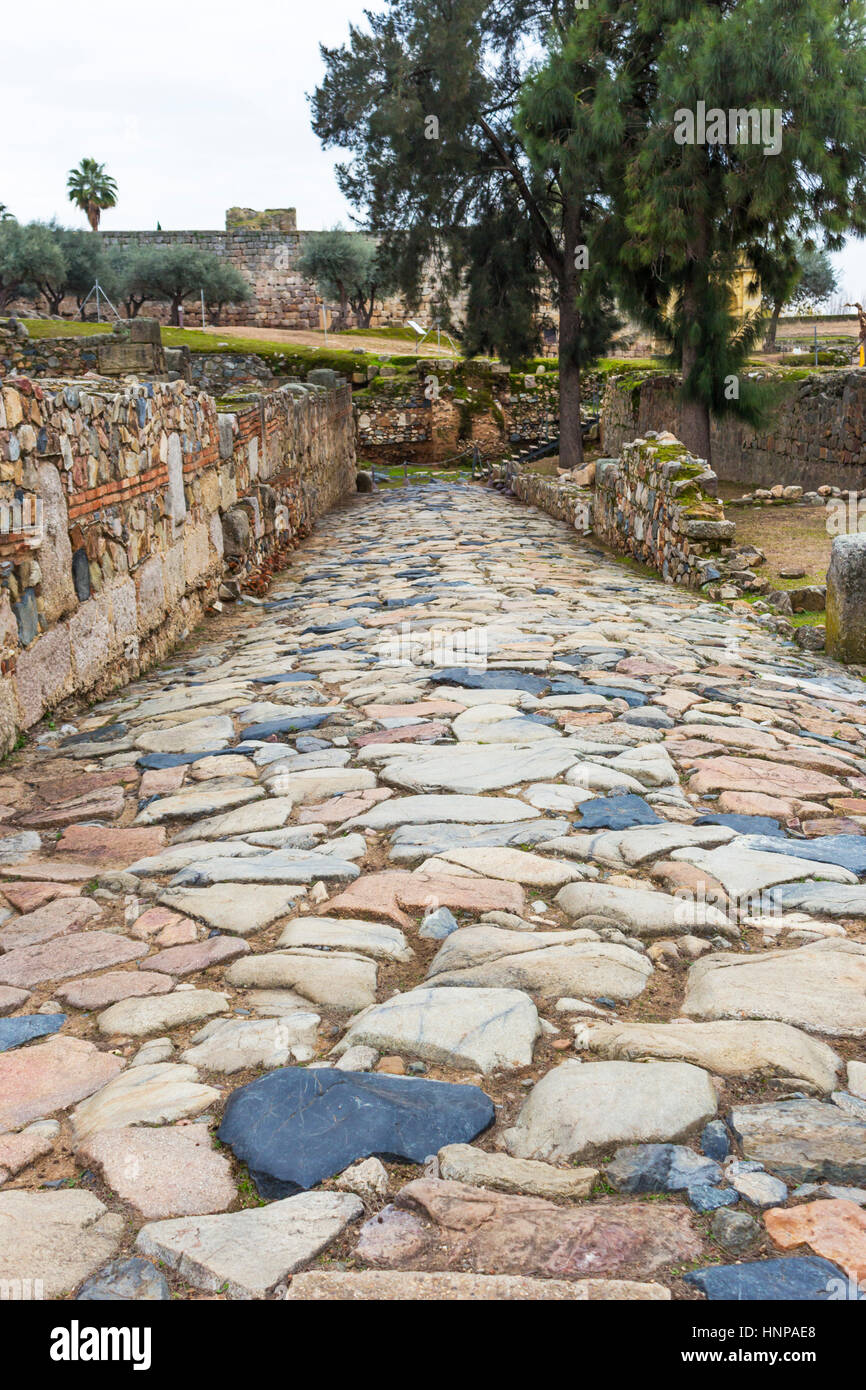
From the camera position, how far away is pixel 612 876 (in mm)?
3209

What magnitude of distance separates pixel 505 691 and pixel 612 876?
227cm

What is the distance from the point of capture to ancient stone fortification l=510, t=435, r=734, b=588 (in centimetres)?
962

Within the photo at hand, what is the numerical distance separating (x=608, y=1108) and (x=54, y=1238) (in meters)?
0.97

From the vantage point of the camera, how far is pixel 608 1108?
2.03 meters

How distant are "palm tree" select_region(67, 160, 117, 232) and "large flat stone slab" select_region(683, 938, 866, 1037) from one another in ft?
170

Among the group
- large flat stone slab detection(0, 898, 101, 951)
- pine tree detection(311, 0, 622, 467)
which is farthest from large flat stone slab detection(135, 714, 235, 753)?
pine tree detection(311, 0, 622, 467)

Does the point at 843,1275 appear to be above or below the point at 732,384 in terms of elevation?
below

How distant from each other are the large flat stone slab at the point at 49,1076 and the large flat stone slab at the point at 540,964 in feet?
2.53

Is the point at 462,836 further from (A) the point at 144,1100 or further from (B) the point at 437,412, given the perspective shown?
(B) the point at 437,412

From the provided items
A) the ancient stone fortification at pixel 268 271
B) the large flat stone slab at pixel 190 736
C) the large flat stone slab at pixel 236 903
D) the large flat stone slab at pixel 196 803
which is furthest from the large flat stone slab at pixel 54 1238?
the ancient stone fortification at pixel 268 271

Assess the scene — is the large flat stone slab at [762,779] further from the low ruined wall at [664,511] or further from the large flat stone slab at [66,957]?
the low ruined wall at [664,511]

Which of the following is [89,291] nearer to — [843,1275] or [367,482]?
[367,482]

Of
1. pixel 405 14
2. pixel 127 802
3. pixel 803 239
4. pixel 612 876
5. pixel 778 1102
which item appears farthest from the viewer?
pixel 405 14
